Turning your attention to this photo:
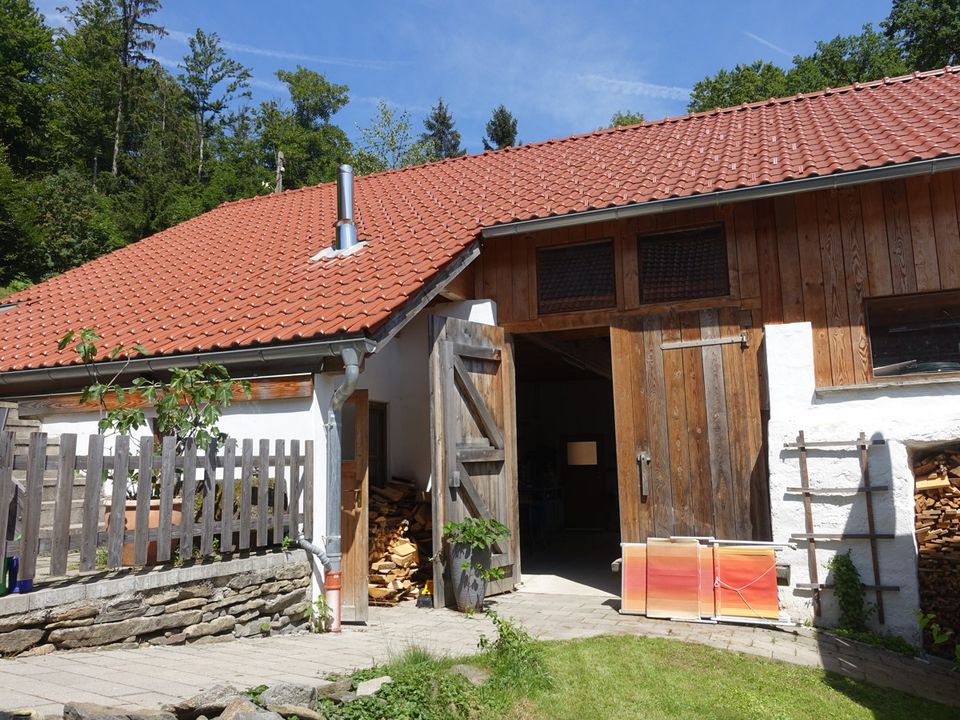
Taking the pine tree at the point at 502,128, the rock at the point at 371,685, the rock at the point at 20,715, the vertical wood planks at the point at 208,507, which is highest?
the pine tree at the point at 502,128

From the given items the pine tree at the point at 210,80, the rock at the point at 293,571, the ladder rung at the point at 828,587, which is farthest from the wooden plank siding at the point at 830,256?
the pine tree at the point at 210,80

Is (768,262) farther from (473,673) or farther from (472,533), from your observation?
(473,673)

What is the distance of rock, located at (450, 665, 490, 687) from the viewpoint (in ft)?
14.8

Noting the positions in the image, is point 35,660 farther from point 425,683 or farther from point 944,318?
point 944,318

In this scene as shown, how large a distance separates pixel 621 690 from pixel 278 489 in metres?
3.13

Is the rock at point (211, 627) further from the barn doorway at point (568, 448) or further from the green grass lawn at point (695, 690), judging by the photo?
the barn doorway at point (568, 448)

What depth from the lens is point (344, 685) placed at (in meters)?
4.18

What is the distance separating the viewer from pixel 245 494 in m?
6.03

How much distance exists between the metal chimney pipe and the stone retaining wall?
4.30 metres

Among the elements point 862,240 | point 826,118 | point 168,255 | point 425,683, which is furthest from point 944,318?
point 168,255

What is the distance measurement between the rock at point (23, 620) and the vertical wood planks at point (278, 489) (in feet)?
6.51

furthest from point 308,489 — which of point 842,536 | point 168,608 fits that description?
point 842,536

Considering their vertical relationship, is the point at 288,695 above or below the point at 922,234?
below

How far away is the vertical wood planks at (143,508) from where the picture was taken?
5203 mm
